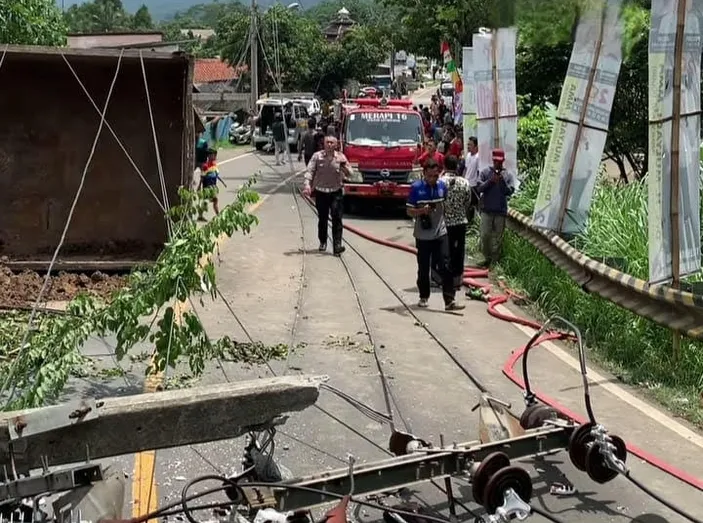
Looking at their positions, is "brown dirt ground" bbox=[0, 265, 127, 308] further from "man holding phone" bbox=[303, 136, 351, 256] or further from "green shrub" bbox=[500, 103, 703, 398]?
"green shrub" bbox=[500, 103, 703, 398]

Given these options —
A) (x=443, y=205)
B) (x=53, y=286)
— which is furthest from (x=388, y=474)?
(x=53, y=286)

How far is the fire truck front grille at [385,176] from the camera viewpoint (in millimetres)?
20547

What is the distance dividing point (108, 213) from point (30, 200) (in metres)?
0.97

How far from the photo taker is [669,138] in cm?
856

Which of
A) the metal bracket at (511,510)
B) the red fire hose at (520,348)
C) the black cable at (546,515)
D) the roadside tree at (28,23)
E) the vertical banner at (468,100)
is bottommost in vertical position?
the red fire hose at (520,348)

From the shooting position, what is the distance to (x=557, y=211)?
38.9 feet

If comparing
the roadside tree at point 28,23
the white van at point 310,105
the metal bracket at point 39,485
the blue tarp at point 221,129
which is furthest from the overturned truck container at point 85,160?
the white van at point 310,105

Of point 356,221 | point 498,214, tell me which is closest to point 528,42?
point 356,221

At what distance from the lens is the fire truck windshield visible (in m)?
21.3

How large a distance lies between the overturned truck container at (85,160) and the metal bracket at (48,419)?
8199 millimetres

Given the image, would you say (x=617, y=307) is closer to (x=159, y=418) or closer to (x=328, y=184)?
(x=159, y=418)

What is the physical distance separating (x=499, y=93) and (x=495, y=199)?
112 inches

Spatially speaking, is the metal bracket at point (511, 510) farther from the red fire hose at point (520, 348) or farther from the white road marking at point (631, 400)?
the white road marking at point (631, 400)

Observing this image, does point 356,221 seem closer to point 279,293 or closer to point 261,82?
point 279,293
